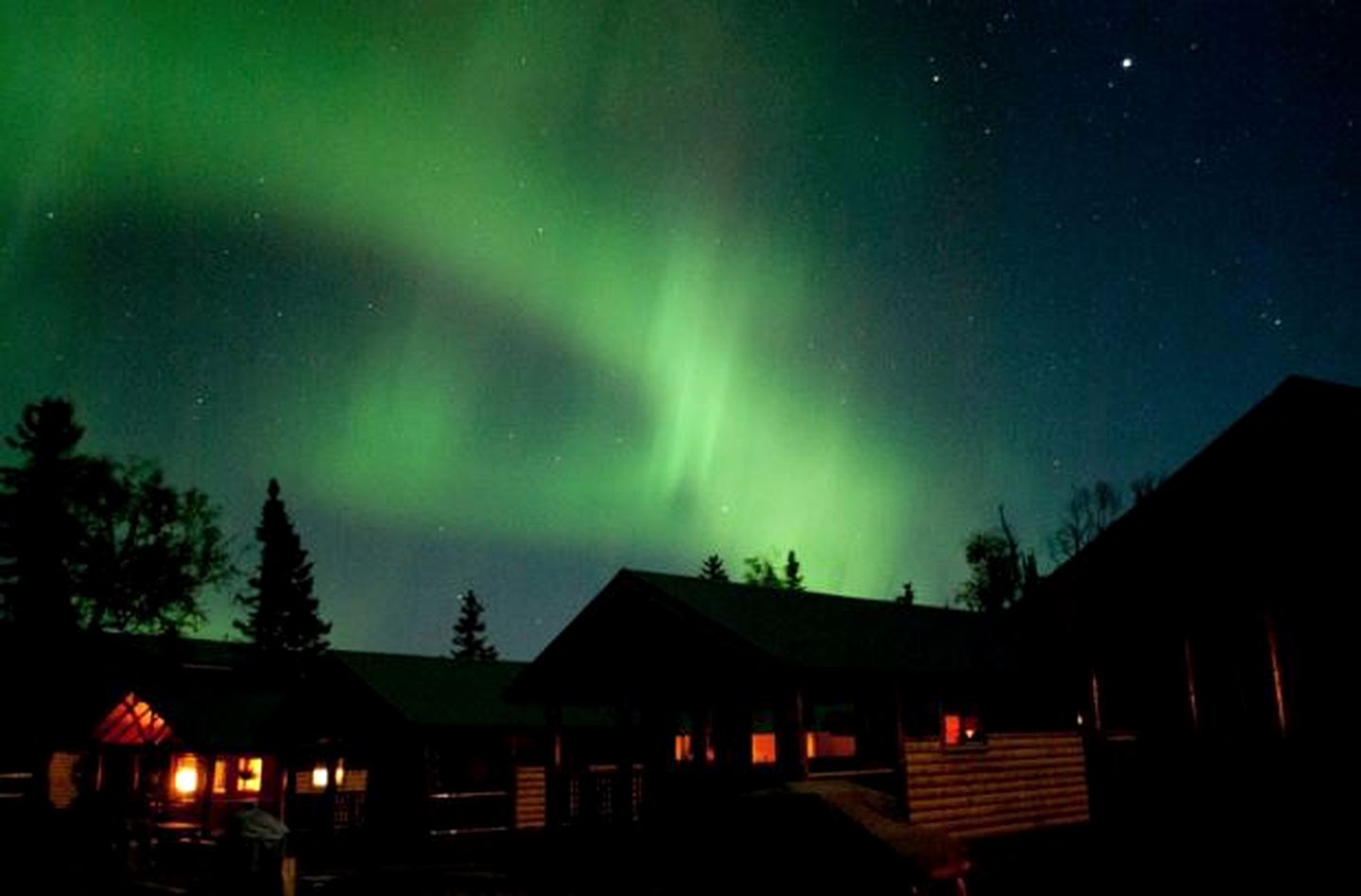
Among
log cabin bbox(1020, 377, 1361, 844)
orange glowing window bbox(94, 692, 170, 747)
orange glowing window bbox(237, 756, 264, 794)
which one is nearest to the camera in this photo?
log cabin bbox(1020, 377, 1361, 844)

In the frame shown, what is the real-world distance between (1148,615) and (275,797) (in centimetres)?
2729

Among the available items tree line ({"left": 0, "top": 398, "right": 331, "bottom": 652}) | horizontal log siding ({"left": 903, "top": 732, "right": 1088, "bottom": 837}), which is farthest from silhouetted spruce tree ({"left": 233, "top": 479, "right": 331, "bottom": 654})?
horizontal log siding ({"left": 903, "top": 732, "right": 1088, "bottom": 837})

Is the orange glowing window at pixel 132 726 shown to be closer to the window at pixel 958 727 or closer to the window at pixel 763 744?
the window at pixel 763 744

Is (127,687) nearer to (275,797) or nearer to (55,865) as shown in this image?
(275,797)

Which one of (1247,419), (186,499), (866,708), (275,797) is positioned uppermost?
(186,499)

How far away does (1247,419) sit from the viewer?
1970cm

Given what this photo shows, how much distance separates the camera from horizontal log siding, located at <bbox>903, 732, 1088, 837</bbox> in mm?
22047

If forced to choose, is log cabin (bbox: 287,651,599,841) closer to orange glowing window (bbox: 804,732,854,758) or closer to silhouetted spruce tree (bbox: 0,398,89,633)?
orange glowing window (bbox: 804,732,854,758)

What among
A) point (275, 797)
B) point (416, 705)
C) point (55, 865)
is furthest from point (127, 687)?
point (55, 865)

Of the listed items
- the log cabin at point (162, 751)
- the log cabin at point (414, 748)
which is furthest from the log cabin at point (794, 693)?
the log cabin at point (162, 751)

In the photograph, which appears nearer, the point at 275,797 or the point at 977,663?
the point at 977,663

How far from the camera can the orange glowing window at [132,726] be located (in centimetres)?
3631

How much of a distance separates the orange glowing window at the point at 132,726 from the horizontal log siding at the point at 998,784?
2613 cm

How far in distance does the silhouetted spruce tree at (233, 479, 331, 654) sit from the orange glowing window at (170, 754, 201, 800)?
4169cm
